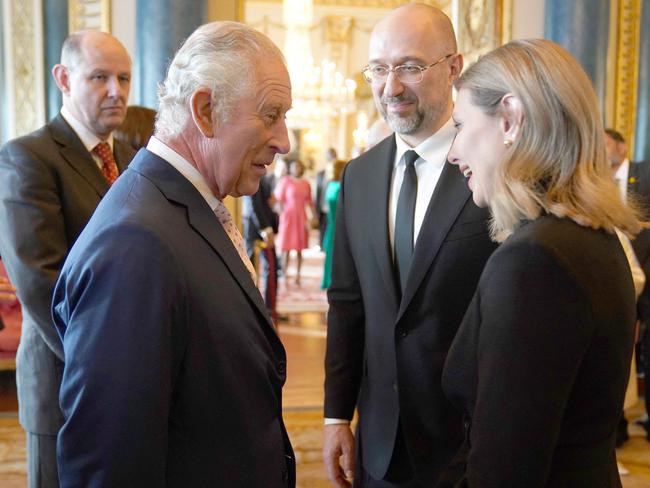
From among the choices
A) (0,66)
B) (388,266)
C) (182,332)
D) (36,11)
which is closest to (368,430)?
(388,266)

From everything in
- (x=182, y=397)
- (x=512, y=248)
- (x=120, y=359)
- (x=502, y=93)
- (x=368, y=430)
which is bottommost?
(x=368, y=430)

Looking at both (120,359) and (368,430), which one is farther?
(368,430)

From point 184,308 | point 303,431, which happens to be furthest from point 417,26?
point 303,431

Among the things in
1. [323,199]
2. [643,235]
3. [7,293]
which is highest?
[643,235]

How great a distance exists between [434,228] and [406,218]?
0.12 meters

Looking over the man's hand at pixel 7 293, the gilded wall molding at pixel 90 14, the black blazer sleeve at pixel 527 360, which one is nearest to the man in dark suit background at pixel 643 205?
the black blazer sleeve at pixel 527 360

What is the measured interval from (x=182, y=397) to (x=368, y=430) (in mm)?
837

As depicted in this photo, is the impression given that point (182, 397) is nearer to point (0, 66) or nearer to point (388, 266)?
point (388, 266)

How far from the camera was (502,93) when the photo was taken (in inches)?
49.1

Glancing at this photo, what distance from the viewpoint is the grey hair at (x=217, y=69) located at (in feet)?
4.00

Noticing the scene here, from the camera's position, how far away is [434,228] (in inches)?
66.0

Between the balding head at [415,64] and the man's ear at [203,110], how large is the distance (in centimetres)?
67

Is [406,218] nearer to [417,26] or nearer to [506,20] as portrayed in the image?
[417,26]

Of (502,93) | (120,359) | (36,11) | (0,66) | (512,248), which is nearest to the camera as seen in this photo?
(120,359)
